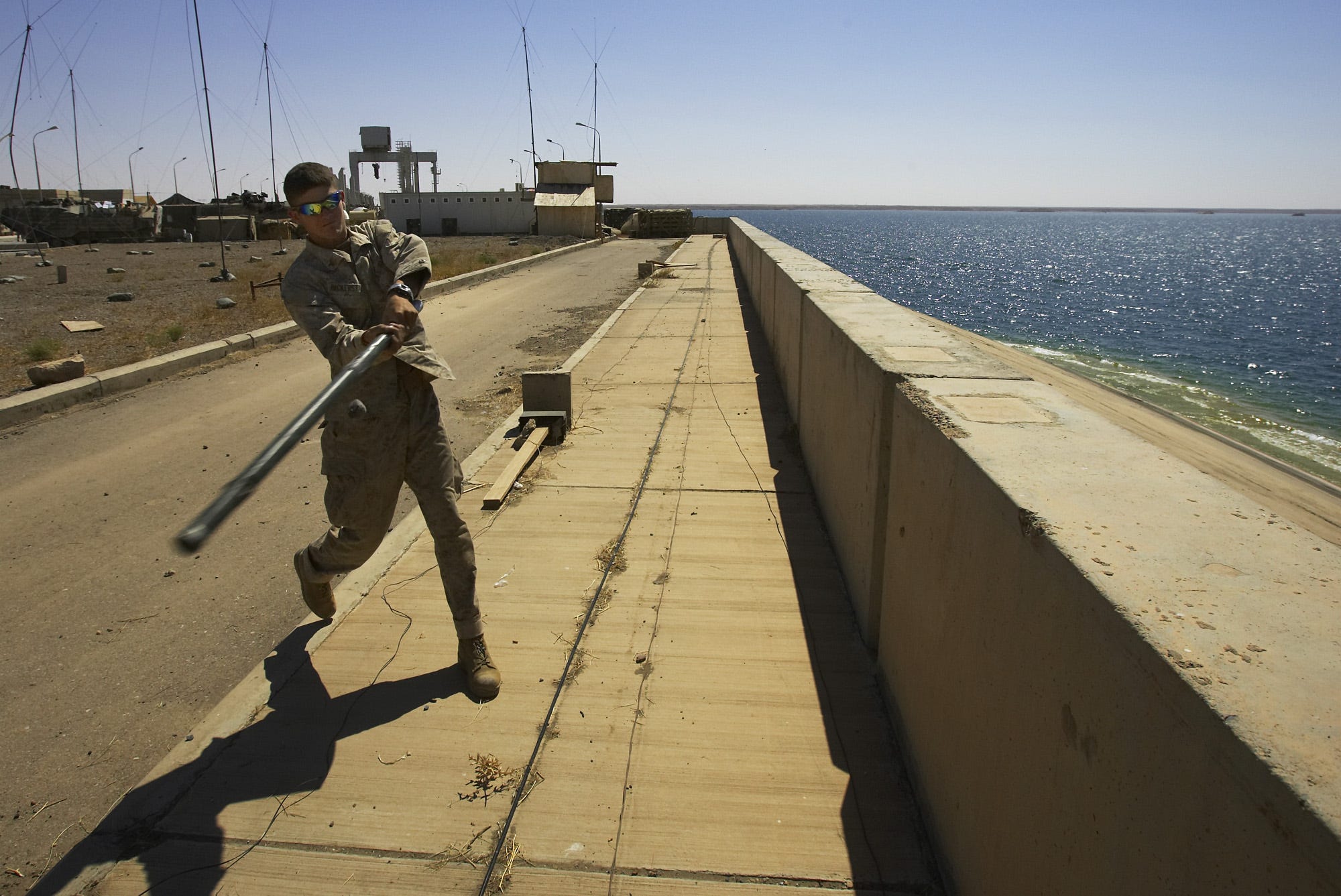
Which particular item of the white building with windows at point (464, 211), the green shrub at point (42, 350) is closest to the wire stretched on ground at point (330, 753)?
the green shrub at point (42, 350)

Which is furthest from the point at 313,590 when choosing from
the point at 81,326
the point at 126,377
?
the point at 81,326

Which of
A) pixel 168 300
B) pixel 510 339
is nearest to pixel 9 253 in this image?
pixel 168 300

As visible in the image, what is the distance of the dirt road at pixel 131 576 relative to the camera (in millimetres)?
3426

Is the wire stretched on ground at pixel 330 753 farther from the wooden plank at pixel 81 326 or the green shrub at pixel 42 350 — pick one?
the wooden plank at pixel 81 326

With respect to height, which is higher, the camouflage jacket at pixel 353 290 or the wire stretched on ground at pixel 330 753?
the camouflage jacket at pixel 353 290

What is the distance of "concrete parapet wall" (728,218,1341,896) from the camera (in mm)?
1273

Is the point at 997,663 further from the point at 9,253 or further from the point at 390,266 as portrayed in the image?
the point at 9,253

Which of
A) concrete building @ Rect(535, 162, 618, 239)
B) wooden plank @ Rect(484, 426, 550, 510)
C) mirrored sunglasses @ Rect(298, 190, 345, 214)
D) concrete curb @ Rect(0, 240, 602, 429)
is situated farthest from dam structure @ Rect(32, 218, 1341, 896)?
concrete building @ Rect(535, 162, 618, 239)

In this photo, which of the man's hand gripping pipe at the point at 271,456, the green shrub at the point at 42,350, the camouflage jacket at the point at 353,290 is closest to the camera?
the man's hand gripping pipe at the point at 271,456

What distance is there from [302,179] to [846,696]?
3055 millimetres

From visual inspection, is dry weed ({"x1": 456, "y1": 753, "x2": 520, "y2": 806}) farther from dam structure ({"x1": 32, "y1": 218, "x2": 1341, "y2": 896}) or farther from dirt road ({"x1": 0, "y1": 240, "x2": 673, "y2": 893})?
dirt road ({"x1": 0, "y1": 240, "x2": 673, "y2": 893})

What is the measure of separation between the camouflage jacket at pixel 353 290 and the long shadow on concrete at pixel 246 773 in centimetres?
137

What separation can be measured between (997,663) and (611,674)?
6.41 ft

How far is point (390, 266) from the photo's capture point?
144 inches
